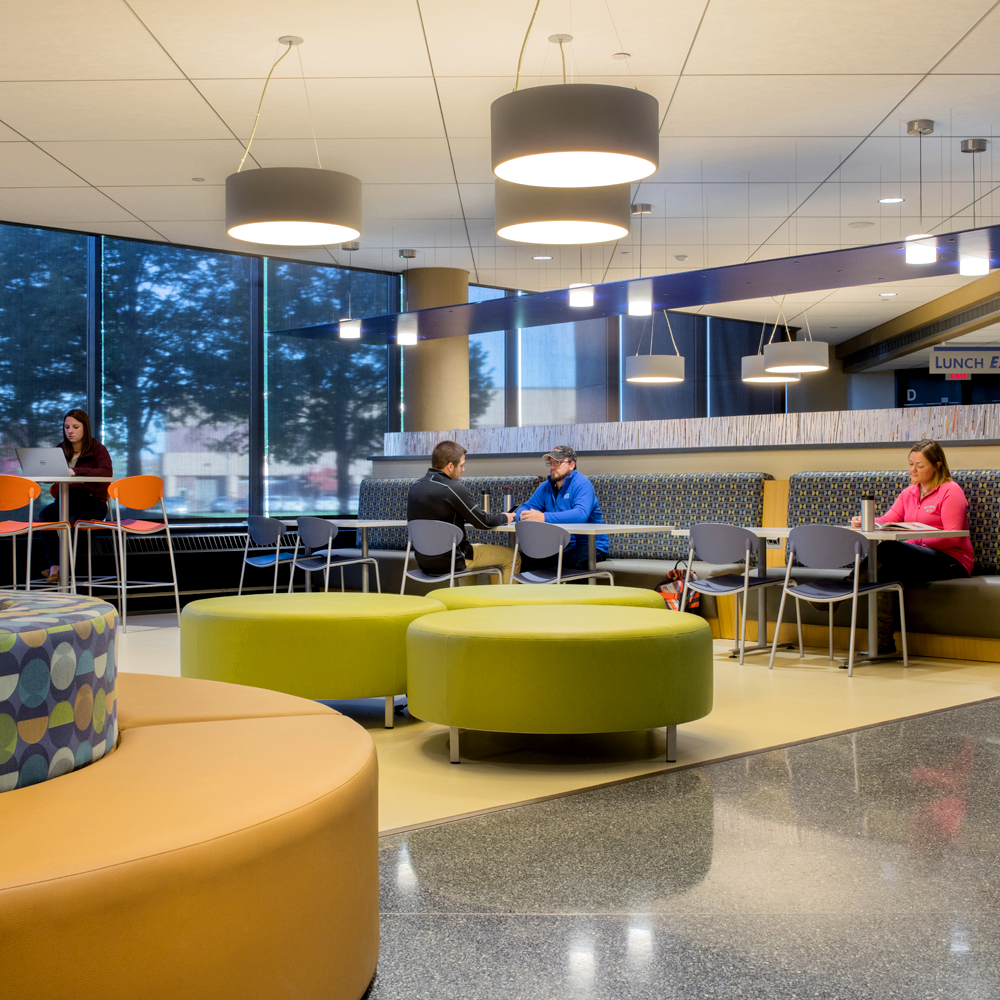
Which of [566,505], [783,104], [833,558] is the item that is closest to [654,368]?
[566,505]

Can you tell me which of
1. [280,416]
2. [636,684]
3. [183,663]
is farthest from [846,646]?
[280,416]

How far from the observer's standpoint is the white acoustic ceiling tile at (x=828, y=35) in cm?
512

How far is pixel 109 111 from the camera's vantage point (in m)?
6.46

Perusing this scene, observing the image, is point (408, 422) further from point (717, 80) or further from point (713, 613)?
point (717, 80)

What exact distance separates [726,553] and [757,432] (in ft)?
6.52

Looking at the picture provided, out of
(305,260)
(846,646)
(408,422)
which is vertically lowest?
(846,646)

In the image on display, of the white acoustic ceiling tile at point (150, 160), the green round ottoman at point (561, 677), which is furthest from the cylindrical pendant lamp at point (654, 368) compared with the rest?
the green round ottoman at point (561, 677)

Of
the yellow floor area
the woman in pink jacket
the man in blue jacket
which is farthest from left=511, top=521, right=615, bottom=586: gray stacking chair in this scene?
the woman in pink jacket

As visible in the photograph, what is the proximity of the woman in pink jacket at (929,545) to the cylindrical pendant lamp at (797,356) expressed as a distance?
20.0ft

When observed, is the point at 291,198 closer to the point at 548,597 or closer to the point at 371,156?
the point at 371,156

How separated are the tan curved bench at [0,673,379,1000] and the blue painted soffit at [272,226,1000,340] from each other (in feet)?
20.3

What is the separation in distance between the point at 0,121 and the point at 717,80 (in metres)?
4.56

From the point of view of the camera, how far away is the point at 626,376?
41.4 feet

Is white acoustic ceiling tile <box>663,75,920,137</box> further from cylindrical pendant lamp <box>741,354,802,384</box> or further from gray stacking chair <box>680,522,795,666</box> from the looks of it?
cylindrical pendant lamp <box>741,354,802,384</box>
